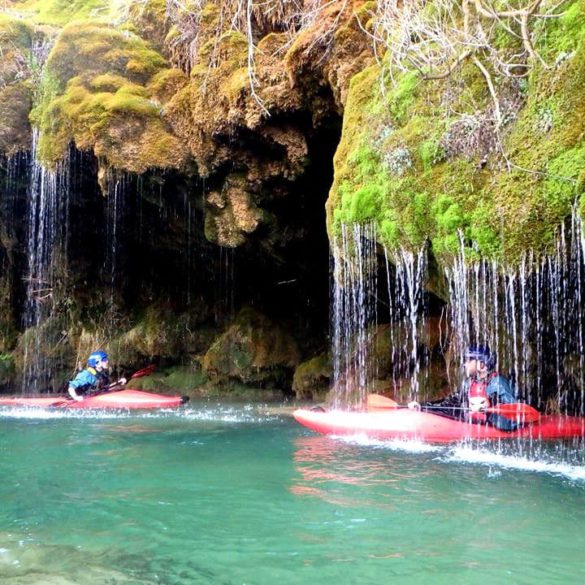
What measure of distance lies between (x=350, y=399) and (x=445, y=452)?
15.5ft

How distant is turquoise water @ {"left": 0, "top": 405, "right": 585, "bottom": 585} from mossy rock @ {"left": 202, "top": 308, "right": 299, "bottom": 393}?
21.4 ft

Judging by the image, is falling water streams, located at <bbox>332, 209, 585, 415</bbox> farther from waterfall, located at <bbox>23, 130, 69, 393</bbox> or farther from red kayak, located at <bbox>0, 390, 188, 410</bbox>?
waterfall, located at <bbox>23, 130, 69, 393</bbox>

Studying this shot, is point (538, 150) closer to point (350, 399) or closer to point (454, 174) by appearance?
point (454, 174)

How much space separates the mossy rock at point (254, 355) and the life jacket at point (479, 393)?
718cm

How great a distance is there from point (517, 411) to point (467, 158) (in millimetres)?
3053

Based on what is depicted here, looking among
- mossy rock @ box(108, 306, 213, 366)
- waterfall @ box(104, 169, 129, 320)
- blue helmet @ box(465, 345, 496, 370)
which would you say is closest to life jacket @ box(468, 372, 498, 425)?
blue helmet @ box(465, 345, 496, 370)

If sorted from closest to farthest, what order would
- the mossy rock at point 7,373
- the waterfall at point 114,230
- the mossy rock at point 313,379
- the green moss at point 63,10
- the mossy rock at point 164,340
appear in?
the waterfall at point 114,230
the mossy rock at point 313,379
the green moss at point 63,10
the mossy rock at point 164,340
the mossy rock at point 7,373

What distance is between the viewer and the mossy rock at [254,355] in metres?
14.8

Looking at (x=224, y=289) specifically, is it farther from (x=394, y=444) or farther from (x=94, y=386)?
(x=394, y=444)

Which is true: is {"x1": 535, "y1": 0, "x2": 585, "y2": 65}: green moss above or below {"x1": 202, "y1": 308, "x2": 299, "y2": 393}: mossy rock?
above

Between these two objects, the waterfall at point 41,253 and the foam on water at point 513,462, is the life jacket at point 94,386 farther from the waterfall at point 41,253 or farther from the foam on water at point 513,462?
the foam on water at point 513,462

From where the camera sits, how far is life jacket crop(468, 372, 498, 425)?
7.75m

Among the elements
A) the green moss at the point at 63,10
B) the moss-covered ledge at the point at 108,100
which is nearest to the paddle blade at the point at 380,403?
the moss-covered ledge at the point at 108,100

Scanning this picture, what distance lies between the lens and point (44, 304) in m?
18.1
